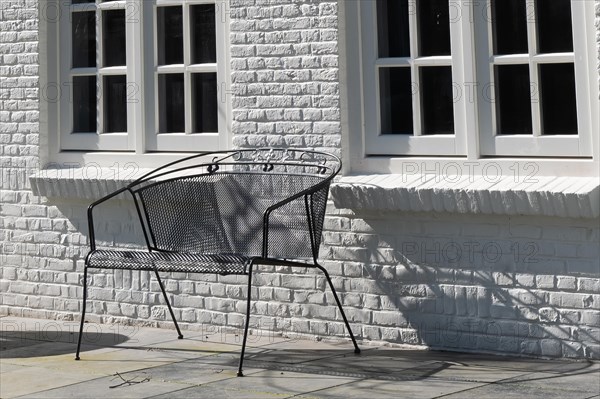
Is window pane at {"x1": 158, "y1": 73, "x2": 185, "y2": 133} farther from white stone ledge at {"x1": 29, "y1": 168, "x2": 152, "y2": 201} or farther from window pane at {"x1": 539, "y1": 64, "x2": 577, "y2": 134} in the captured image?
window pane at {"x1": 539, "y1": 64, "x2": 577, "y2": 134}

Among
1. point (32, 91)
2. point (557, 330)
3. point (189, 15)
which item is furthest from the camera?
point (32, 91)

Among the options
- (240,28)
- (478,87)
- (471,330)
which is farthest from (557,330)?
(240,28)

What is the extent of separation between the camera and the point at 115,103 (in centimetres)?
782

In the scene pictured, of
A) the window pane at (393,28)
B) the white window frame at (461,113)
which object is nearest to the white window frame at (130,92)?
the white window frame at (461,113)

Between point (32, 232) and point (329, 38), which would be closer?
point (329, 38)

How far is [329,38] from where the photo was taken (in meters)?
6.78

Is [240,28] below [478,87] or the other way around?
the other way around

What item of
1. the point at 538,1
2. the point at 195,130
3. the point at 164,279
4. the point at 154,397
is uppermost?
the point at 538,1

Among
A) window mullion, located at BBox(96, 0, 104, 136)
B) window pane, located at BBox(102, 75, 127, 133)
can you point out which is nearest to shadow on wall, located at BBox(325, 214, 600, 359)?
window pane, located at BBox(102, 75, 127, 133)

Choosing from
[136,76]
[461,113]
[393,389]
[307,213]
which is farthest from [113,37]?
[393,389]

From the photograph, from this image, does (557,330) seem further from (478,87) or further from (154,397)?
(154,397)

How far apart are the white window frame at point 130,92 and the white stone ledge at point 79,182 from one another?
0.11 m

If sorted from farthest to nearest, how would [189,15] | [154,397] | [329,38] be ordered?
[189,15] < [329,38] < [154,397]

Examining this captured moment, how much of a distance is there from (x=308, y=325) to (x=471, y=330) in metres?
1.03
